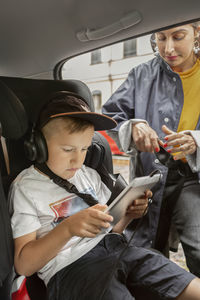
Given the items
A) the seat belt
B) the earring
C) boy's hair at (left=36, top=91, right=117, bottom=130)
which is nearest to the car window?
the earring

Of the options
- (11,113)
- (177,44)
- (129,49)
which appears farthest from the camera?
(129,49)

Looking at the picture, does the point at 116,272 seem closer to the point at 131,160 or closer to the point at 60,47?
the point at 131,160

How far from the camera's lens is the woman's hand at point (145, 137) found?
1.06 meters

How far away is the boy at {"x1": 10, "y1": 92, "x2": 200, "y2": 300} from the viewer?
0.80m

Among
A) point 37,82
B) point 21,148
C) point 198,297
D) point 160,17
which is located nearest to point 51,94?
point 37,82

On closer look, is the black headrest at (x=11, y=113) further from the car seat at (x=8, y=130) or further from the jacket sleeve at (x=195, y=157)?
the jacket sleeve at (x=195, y=157)

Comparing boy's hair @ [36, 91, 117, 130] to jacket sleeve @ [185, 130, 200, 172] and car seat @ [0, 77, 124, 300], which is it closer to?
car seat @ [0, 77, 124, 300]

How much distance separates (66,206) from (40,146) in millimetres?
239

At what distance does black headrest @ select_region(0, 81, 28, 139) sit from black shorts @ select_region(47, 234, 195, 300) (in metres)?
0.49

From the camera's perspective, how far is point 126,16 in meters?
1.06

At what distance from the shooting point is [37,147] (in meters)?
0.92

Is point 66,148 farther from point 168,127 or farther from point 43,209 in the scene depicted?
point 168,127

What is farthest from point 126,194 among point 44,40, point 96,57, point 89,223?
point 96,57

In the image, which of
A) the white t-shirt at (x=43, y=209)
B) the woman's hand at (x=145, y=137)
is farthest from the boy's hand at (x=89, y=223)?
the woman's hand at (x=145, y=137)
